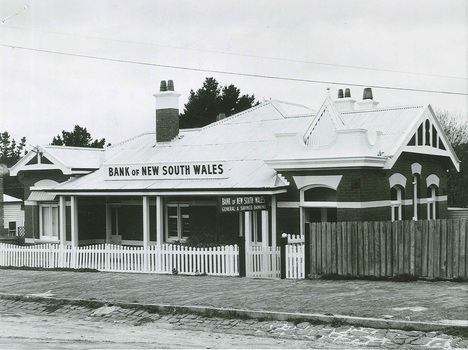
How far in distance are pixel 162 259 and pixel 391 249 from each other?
725 cm

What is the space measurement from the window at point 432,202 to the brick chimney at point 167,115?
1054cm

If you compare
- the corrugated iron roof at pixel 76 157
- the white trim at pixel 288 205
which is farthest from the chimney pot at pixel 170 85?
the white trim at pixel 288 205

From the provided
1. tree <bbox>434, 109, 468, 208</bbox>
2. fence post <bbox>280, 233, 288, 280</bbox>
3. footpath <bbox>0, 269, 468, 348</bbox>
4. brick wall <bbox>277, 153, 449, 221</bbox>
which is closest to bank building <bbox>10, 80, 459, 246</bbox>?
brick wall <bbox>277, 153, 449, 221</bbox>

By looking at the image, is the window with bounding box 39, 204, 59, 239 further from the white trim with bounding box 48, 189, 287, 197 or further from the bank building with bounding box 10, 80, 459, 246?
the white trim with bounding box 48, 189, 287, 197

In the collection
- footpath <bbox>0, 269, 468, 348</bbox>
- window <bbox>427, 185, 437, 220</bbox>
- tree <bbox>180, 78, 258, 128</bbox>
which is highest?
tree <bbox>180, 78, 258, 128</bbox>

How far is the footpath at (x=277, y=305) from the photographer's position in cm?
1045

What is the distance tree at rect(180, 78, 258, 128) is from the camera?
5556cm

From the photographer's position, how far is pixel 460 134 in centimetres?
5269

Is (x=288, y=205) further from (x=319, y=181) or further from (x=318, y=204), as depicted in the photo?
(x=319, y=181)

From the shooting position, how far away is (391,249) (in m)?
15.8

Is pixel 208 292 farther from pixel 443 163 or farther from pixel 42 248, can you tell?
pixel 443 163

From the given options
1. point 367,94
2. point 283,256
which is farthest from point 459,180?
point 283,256

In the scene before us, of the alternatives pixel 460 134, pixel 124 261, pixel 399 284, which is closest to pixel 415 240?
pixel 399 284

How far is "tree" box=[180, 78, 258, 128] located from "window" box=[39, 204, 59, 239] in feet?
89.7
